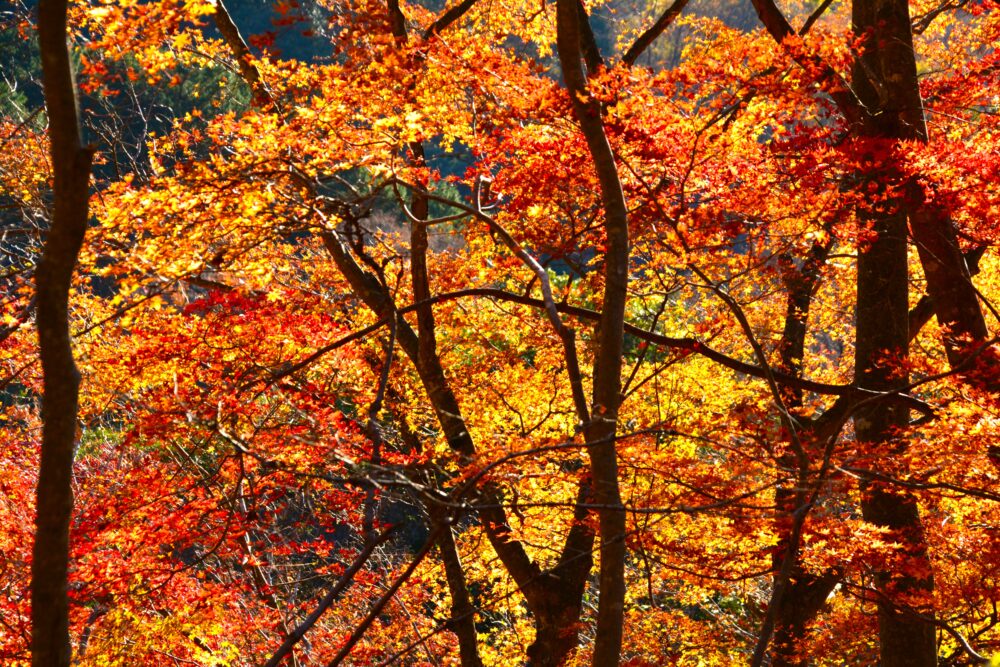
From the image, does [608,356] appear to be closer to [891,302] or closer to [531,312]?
[891,302]

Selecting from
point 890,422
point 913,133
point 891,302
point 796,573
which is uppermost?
point 913,133

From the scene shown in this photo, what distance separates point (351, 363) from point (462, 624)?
249cm

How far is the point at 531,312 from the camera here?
8.09m

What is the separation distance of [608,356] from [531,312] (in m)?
4.05

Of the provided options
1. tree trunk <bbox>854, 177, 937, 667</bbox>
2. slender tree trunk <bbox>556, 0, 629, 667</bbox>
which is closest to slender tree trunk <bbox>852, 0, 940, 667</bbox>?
tree trunk <bbox>854, 177, 937, 667</bbox>

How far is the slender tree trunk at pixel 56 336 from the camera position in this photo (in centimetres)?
234

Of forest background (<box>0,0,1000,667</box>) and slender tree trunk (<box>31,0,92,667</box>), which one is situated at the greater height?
forest background (<box>0,0,1000,667</box>)

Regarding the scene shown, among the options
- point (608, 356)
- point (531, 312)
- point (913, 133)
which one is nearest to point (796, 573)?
point (531, 312)

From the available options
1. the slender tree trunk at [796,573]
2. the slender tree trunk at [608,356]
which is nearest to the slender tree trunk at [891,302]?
the slender tree trunk at [796,573]

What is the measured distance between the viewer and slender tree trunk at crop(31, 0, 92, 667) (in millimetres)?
2342

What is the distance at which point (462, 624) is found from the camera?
720 cm

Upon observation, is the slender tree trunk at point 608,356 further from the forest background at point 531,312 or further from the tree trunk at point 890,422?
the tree trunk at point 890,422

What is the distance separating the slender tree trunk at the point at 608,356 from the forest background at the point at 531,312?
0.02 m

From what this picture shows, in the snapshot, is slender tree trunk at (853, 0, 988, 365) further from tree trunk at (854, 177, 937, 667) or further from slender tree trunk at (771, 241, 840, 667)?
slender tree trunk at (771, 241, 840, 667)
